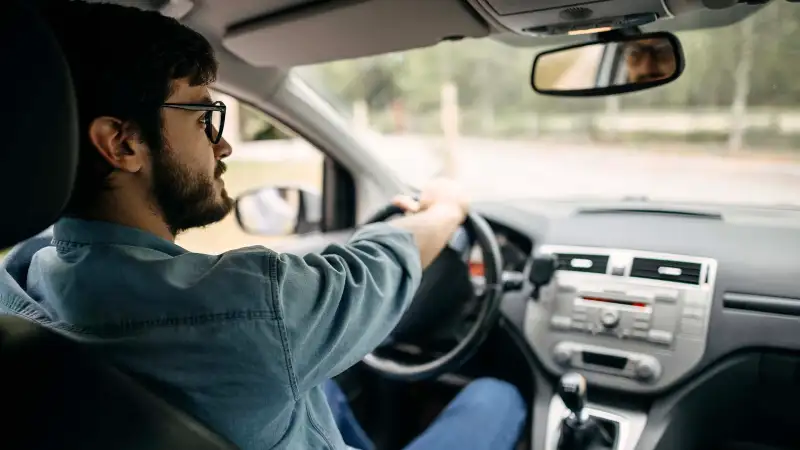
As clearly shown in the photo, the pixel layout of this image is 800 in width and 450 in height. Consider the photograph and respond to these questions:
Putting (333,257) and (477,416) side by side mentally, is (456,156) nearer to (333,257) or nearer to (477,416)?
(477,416)

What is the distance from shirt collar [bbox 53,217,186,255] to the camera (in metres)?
1.43

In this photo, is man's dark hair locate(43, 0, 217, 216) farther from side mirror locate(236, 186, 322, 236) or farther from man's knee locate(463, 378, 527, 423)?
side mirror locate(236, 186, 322, 236)

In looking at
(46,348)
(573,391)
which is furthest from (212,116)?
(573,391)

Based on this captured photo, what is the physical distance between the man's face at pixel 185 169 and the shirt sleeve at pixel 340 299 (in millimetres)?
241

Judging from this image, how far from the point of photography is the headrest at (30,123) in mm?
1146

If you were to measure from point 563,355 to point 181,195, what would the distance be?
64.2 inches

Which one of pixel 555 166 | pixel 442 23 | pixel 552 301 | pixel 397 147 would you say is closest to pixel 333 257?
pixel 442 23

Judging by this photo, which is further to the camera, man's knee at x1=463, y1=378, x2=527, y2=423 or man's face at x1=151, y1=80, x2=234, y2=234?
man's knee at x1=463, y1=378, x2=527, y2=423

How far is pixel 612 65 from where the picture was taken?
220 cm

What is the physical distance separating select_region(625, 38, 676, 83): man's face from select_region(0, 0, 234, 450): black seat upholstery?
1.53 metres

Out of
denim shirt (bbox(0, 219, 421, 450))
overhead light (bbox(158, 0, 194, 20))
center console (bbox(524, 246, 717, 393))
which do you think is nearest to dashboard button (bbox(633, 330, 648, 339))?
center console (bbox(524, 246, 717, 393))

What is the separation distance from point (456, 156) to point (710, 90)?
1329 mm

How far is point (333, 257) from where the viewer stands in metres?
1.59

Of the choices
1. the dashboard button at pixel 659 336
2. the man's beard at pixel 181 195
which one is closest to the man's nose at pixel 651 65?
the dashboard button at pixel 659 336
